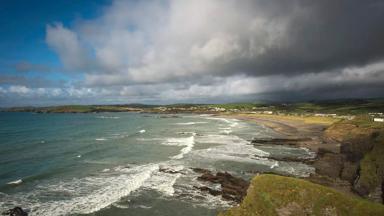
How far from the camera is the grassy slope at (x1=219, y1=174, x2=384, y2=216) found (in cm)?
974

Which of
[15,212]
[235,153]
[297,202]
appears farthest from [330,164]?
[15,212]

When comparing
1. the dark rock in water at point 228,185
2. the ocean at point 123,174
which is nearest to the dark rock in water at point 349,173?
the ocean at point 123,174

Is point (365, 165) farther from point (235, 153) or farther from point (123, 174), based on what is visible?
point (123, 174)

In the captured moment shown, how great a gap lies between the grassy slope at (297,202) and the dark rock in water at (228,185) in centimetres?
1028

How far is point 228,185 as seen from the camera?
2511 centimetres

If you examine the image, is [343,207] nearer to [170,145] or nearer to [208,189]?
[208,189]

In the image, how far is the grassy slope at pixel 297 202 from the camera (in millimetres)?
9742

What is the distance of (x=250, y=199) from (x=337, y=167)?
26243mm

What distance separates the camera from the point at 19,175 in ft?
104

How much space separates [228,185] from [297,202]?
15.1 m

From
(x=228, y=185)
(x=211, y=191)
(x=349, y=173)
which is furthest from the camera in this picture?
(x=349, y=173)

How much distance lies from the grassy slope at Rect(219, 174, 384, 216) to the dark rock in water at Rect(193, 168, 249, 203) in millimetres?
10277

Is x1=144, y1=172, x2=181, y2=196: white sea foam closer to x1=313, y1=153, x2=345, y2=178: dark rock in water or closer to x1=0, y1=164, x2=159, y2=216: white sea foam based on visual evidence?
x1=0, y1=164, x2=159, y2=216: white sea foam

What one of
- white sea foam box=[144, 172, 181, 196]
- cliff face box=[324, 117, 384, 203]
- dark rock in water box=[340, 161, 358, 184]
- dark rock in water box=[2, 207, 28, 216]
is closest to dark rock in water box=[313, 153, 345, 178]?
cliff face box=[324, 117, 384, 203]
